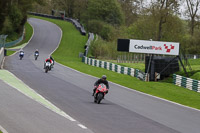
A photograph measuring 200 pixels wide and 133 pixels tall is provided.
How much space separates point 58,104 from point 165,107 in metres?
5.18

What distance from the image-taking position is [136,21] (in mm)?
81750

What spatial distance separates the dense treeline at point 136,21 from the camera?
210ft

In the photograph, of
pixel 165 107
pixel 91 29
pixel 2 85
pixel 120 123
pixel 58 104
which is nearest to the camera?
pixel 120 123

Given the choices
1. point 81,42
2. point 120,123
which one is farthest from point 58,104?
point 81,42

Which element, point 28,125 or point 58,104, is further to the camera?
point 58,104

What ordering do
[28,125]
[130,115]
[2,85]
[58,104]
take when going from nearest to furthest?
[28,125] < [130,115] < [58,104] < [2,85]

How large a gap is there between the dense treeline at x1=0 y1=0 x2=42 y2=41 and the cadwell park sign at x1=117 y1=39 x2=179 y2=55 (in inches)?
1695

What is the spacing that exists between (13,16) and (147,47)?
47925 mm

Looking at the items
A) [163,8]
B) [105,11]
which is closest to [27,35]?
[105,11]

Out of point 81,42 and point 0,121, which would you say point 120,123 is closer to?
point 0,121

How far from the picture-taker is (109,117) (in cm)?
1376

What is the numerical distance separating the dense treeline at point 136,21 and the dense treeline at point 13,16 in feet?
56.7

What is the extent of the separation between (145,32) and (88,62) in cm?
3043

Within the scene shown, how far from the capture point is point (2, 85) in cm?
2097
